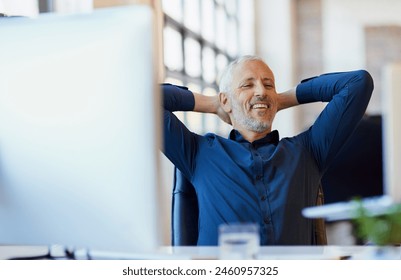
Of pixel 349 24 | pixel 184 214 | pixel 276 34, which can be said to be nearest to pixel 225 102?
pixel 184 214

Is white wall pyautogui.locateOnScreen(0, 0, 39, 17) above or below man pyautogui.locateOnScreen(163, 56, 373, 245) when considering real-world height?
above

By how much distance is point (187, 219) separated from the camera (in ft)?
4.56

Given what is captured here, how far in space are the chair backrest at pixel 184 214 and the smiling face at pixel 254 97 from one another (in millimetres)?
241

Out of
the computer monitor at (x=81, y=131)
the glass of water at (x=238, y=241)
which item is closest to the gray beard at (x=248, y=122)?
the glass of water at (x=238, y=241)

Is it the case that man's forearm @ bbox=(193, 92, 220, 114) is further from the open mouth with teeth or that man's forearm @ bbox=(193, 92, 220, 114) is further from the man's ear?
the open mouth with teeth

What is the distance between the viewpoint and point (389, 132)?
113cm

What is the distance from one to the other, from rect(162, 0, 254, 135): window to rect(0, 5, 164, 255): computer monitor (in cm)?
77

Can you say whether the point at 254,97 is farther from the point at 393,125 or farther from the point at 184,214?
the point at 393,125

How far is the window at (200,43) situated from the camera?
2.65m

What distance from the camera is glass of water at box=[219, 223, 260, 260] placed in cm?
94

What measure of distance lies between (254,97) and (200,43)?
1916 millimetres

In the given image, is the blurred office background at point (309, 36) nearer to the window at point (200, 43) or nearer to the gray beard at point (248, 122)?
the window at point (200, 43)

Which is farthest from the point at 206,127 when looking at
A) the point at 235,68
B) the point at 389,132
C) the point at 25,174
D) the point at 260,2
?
the point at 260,2

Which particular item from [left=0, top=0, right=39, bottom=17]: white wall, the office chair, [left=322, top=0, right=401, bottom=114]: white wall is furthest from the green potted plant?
[left=322, top=0, right=401, bottom=114]: white wall
